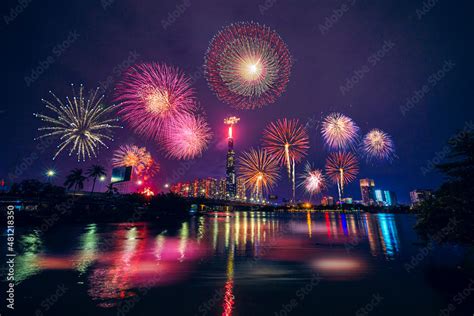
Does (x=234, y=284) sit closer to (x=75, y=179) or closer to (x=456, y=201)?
(x=456, y=201)

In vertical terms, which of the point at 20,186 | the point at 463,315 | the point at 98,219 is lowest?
the point at 463,315

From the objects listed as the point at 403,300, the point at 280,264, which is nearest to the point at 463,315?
the point at 403,300

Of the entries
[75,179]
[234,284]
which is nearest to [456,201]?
[234,284]

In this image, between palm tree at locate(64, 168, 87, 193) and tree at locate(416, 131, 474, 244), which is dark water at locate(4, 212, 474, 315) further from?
palm tree at locate(64, 168, 87, 193)

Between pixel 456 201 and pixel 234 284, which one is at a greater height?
pixel 456 201

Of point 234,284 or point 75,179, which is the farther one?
point 75,179

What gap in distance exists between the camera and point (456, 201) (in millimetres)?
18141

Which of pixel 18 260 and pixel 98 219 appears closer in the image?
pixel 18 260

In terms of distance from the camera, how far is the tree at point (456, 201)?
17828 millimetres

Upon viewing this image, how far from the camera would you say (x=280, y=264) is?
22469 mm

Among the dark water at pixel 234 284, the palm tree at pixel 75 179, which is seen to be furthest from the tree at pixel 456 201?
the palm tree at pixel 75 179

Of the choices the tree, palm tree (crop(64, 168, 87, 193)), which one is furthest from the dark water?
palm tree (crop(64, 168, 87, 193))

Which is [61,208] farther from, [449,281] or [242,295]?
[449,281]

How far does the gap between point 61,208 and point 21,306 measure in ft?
236
